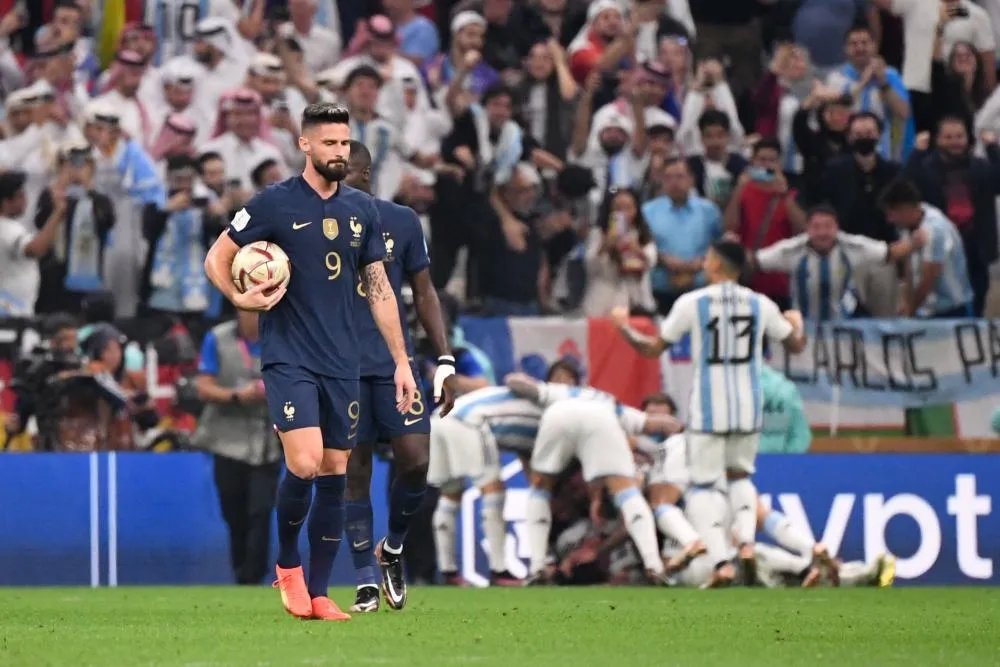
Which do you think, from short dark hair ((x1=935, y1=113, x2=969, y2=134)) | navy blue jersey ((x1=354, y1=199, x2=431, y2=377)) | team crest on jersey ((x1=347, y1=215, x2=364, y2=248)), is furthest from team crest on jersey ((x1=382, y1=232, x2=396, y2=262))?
short dark hair ((x1=935, y1=113, x2=969, y2=134))

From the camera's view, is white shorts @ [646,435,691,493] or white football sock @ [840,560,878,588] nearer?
white football sock @ [840,560,878,588]

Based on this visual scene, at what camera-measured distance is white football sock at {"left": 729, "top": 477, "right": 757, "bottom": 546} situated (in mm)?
14055

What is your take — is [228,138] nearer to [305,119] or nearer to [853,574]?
[853,574]

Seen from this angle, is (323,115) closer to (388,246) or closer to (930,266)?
(388,246)

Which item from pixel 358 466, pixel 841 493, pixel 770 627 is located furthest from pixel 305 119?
pixel 841 493

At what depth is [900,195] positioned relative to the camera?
679 inches

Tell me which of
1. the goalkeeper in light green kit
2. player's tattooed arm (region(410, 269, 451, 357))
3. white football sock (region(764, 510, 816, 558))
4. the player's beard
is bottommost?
white football sock (region(764, 510, 816, 558))

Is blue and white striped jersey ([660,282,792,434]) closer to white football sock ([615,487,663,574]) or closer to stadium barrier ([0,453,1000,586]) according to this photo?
white football sock ([615,487,663,574])

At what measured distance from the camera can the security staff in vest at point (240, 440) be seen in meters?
15.5

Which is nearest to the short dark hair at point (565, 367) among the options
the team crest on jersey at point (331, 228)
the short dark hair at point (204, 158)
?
the short dark hair at point (204, 158)

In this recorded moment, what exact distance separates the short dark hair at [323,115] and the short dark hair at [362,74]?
8.41 meters

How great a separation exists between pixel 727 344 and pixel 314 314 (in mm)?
5026

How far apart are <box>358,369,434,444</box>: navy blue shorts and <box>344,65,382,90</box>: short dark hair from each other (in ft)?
24.1

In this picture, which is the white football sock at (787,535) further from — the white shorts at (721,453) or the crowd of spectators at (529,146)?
the crowd of spectators at (529,146)
